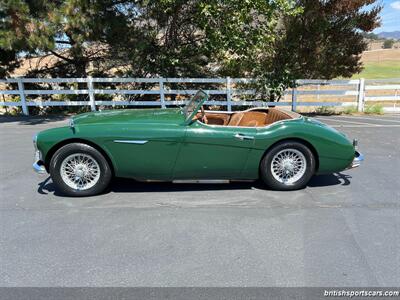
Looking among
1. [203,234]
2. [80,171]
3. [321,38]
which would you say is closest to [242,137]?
[203,234]

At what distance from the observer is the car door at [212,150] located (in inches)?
164

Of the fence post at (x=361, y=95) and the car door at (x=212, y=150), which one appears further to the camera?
the fence post at (x=361, y=95)

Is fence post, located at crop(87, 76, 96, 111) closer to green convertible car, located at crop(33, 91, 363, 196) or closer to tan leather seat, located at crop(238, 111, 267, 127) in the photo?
green convertible car, located at crop(33, 91, 363, 196)

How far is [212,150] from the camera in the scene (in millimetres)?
4195

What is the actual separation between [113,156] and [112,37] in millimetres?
8940

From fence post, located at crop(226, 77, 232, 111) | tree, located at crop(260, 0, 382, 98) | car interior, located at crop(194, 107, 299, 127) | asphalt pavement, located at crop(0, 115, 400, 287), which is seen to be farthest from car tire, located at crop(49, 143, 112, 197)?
tree, located at crop(260, 0, 382, 98)

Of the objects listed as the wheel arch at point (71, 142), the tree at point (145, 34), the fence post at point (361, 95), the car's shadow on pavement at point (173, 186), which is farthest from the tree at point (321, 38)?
the wheel arch at point (71, 142)

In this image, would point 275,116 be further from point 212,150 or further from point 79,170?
point 79,170

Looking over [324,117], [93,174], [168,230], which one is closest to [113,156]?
[93,174]

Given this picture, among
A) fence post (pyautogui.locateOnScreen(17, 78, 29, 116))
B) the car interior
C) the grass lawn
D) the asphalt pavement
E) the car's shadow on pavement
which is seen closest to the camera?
the asphalt pavement

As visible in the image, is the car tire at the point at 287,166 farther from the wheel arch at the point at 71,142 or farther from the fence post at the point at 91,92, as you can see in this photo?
the fence post at the point at 91,92

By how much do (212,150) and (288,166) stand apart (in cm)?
106

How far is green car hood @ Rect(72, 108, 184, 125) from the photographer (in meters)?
4.28

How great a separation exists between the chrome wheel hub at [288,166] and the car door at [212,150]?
443 mm
